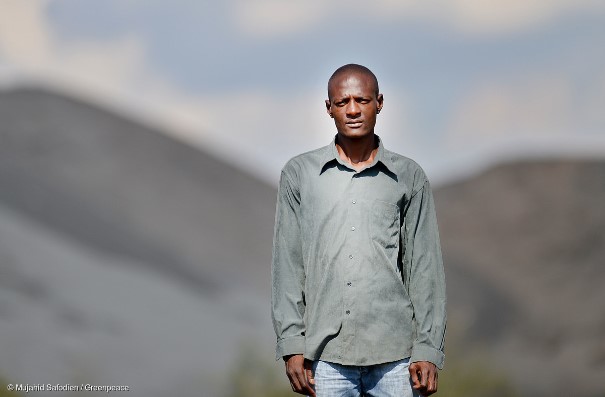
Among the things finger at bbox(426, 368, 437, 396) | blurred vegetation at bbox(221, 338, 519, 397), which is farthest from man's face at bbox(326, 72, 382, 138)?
blurred vegetation at bbox(221, 338, 519, 397)

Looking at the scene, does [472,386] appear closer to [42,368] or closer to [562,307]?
[42,368]

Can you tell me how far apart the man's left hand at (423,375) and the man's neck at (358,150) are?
0.66 meters

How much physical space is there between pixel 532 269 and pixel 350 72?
22.7 meters

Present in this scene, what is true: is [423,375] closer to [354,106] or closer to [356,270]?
[356,270]

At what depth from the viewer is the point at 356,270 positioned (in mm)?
3668

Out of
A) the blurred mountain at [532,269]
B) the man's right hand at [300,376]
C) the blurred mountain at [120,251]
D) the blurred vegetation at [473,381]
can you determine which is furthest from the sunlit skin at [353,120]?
the blurred mountain at [532,269]

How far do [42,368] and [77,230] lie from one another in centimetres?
1034

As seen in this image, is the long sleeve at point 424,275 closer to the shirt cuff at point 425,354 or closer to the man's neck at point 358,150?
the shirt cuff at point 425,354

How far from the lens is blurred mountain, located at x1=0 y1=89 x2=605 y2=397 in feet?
60.6

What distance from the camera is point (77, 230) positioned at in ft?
85.7

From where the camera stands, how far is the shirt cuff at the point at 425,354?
3674 mm

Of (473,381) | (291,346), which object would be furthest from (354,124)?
(473,381)

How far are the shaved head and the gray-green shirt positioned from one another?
0.65 ft

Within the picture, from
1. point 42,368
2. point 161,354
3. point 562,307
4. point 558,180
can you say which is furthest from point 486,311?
point 42,368
